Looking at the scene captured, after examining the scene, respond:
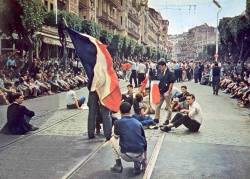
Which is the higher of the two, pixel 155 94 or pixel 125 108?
pixel 125 108

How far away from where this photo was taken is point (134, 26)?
98.2 meters

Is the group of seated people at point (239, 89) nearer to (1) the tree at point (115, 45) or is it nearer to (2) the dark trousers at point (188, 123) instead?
(2) the dark trousers at point (188, 123)

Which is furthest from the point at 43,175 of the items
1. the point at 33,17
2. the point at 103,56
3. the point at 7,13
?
the point at 33,17

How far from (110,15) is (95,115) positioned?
6188 cm

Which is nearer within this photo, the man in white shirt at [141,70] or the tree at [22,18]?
the tree at [22,18]

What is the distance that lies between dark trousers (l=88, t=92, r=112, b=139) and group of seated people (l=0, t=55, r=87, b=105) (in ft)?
24.1

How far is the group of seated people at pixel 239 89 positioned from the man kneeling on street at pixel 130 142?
11.8 m

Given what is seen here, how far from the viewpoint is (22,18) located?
22.8 meters

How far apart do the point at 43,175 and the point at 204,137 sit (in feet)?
15.5

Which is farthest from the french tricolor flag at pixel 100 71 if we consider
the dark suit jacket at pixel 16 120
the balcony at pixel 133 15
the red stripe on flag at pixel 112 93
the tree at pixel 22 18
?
the balcony at pixel 133 15

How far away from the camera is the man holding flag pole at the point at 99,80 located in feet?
31.2

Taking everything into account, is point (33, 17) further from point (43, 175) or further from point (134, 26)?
point (134, 26)

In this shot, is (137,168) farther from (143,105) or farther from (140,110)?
(143,105)

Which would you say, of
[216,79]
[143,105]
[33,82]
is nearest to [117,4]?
[216,79]
